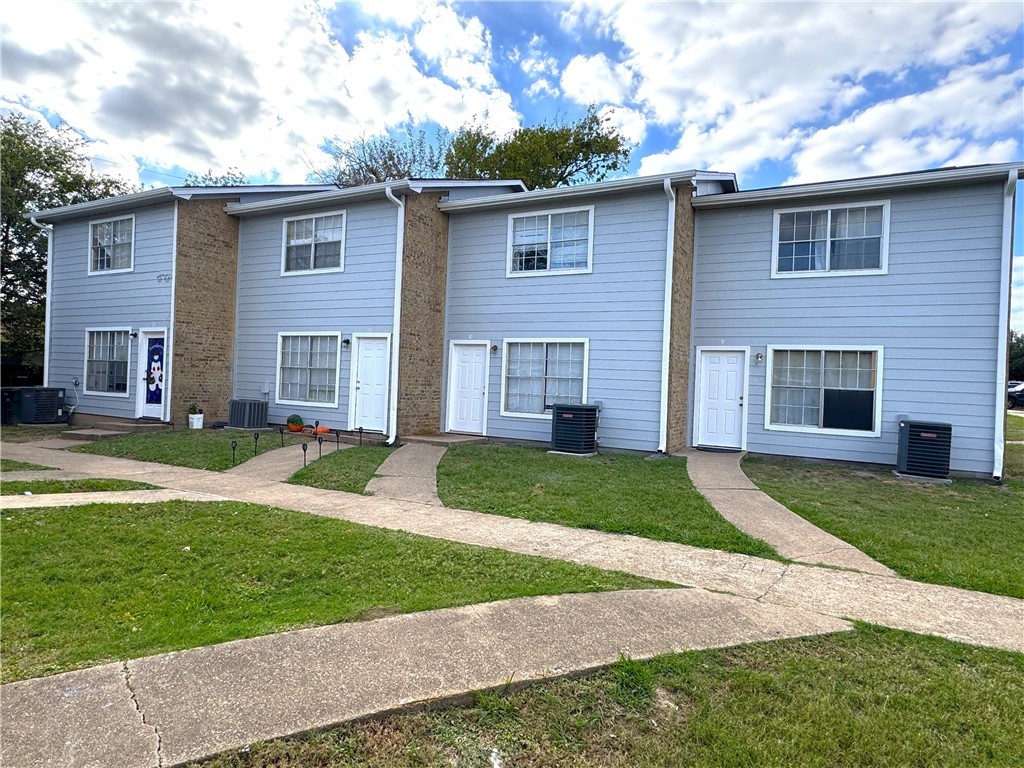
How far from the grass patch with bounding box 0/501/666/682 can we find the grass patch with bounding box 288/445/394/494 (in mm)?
2211

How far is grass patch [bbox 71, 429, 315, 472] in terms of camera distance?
10.2m

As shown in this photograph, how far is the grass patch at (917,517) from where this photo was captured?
5123mm

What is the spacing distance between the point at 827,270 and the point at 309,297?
35.6ft

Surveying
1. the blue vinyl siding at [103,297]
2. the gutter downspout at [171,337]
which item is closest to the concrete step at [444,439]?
the gutter downspout at [171,337]

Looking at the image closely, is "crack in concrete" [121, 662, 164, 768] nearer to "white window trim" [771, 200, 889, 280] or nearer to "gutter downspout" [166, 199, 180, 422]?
"white window trim" [771, 200, 889, 280]

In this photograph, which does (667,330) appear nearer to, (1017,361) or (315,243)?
(315,243)

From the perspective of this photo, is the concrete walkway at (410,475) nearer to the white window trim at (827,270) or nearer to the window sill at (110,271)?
the white window trim at (827,270)

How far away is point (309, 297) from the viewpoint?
45.9ft

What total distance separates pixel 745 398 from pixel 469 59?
40.3 feet

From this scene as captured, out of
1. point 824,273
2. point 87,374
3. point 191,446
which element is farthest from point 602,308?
point 87,374

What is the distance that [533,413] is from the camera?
12.7 m

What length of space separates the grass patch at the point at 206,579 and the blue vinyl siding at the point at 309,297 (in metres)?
7.46

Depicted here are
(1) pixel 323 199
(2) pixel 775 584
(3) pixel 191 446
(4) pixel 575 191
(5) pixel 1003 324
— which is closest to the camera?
(2) pixel 775 584

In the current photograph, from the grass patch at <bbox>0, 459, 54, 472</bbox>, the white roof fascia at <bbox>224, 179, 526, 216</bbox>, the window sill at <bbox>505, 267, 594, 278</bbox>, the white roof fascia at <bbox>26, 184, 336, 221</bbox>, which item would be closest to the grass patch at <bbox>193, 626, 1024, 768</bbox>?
the grass patch at <bbox>0, 459, 54, 472</bbox>
